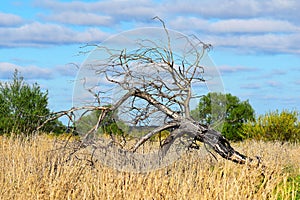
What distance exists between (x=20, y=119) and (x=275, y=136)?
355 inches

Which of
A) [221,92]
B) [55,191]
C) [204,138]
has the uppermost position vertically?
[221,92]

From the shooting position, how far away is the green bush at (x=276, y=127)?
19.9 m

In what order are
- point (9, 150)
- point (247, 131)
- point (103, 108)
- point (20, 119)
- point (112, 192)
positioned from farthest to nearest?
point (247, 131)
point (20, 119)
point (9, 150)
point (103, 108)
point (112, 192)

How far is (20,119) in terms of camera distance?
63.1 feet

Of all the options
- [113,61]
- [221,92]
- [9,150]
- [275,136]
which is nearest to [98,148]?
[113,61]

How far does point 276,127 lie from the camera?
20.1 meters

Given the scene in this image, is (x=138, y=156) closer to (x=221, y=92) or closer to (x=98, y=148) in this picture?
(x=98, y=148)

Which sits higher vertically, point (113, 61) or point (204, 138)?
point (113, 61)

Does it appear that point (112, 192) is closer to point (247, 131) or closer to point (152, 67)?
point (152, 67)

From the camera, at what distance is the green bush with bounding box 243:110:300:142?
784 inches

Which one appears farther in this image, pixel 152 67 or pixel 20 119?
pixel 20 119

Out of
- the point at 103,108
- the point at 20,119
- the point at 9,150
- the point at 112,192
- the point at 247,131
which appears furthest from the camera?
the point at 247,131

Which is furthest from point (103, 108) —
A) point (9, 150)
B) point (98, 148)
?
point (9, 150)

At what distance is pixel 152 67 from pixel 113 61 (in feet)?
2.14
